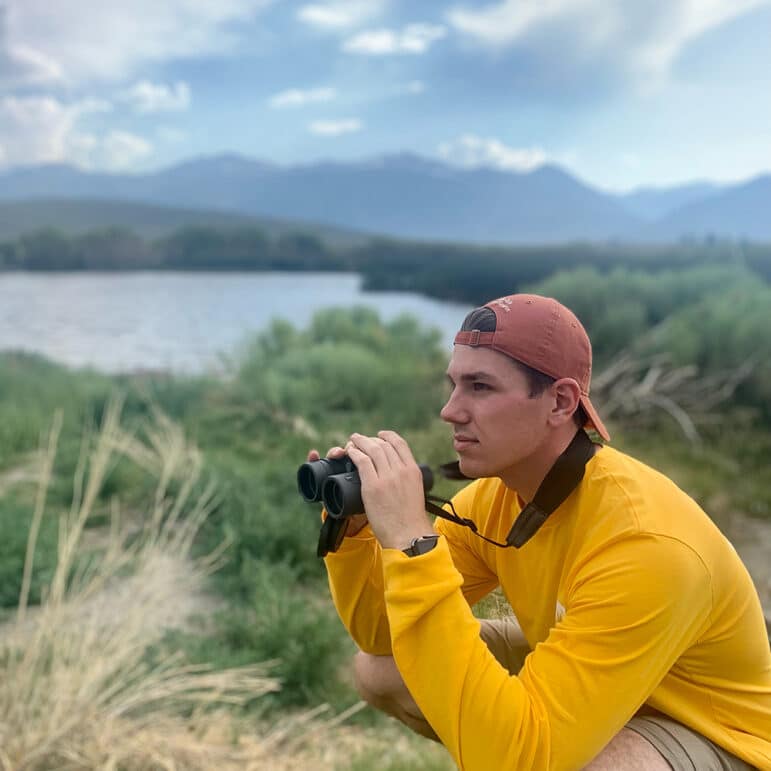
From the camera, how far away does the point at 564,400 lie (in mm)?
1350

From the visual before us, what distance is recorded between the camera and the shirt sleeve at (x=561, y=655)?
117 cm

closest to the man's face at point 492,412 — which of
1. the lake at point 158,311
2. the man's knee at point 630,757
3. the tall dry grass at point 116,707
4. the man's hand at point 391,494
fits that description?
the man's hand at point 391,494

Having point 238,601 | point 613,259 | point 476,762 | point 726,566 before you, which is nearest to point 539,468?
point 726,566

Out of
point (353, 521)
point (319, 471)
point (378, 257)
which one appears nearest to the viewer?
point (319, 471)

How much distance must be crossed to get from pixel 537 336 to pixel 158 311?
32.8 ft

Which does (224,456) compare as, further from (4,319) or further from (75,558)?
(4,319)

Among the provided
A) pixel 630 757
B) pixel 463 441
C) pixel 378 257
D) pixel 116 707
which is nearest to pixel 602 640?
pixel 630 757

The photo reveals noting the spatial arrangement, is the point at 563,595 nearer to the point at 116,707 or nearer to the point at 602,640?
the point at 602,640

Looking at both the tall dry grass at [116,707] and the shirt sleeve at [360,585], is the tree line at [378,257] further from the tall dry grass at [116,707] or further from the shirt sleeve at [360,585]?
the shirt sleeve at [360,585]

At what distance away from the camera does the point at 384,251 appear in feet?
40.0

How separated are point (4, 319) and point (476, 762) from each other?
1001cm

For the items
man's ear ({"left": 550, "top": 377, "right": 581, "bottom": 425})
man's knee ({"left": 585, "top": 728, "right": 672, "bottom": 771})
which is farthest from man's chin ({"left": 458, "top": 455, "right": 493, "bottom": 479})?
man's knee ({"left": 585, "top": 728, "right": 672, "bottom": 771})

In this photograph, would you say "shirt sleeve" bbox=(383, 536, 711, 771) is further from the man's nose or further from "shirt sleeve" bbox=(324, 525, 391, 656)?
"shirt sleeve" bbox=(324, 525, 391, 656)

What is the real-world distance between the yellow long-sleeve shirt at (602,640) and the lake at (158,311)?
23.5 feet
